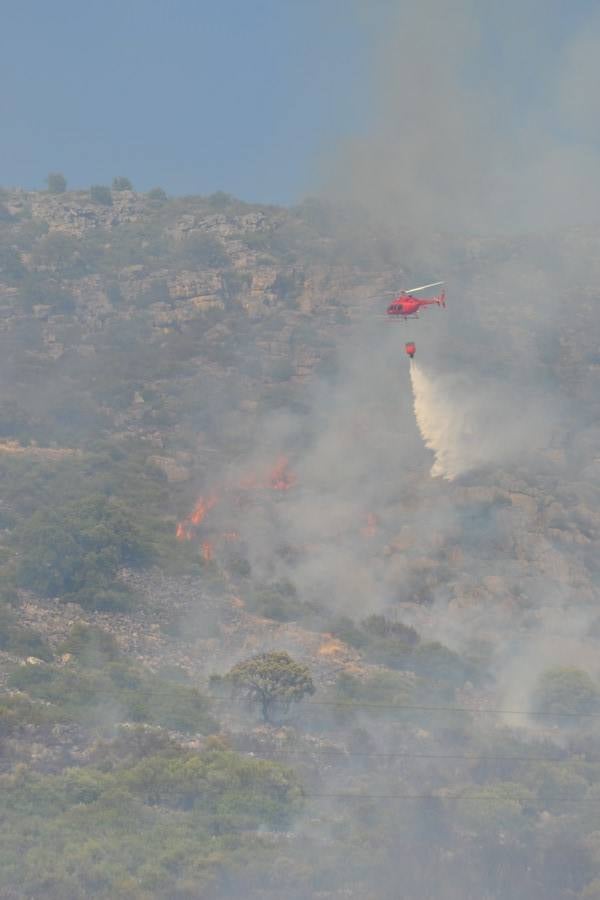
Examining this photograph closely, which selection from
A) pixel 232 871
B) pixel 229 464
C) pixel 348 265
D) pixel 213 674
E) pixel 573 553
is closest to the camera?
pixel 232 871

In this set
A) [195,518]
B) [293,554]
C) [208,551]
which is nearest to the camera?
[208,551]

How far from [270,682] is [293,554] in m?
27.4

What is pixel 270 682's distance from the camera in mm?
74938

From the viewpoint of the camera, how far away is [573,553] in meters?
103

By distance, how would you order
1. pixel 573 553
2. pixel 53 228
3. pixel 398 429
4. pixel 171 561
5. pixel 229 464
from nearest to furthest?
pixel 171 561 < pixel 573 553 < pixel 229 464 < pixel 398 429 < pixel 53 228

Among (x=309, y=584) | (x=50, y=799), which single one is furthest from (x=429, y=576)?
(x=50, y=799)

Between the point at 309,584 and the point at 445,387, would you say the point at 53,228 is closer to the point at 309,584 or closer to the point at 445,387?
the point at 445,387

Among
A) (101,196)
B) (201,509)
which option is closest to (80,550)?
(201,509)

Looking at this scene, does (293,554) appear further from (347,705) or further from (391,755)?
(391,755)

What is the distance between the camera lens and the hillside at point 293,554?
204 ft

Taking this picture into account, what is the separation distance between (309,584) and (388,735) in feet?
82.3

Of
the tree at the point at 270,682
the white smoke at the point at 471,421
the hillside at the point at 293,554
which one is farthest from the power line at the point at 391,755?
the white smoke at the point at 471,421

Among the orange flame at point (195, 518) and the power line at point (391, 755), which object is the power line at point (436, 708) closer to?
the power line at point (391, 755)

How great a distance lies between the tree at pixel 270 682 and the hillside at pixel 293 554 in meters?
0.85
